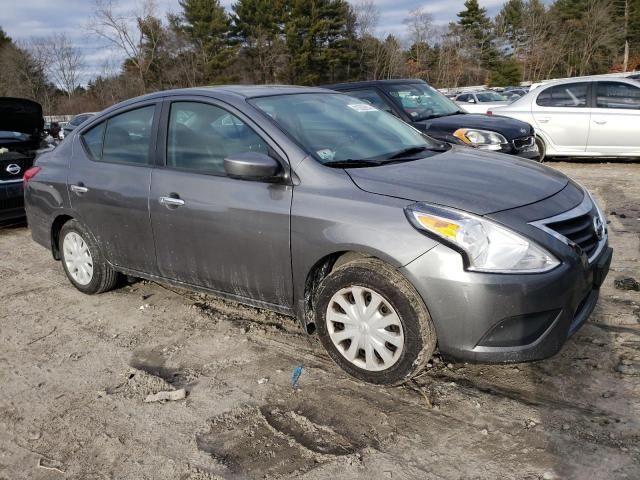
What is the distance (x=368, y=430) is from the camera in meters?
2.71

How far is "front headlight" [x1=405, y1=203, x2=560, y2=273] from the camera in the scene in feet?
8.69

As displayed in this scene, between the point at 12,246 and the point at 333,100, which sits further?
the point at 12,246

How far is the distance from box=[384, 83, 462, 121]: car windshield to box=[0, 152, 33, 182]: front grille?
507 cm

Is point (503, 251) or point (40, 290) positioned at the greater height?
point (503, 251)

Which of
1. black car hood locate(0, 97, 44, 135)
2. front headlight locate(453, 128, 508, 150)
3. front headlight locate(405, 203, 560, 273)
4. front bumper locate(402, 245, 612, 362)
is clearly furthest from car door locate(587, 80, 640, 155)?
black car hood locate(0, 97, 44, 135)

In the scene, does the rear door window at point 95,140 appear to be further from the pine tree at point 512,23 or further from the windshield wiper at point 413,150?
the pine tree at point 512,23

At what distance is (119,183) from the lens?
161 inches

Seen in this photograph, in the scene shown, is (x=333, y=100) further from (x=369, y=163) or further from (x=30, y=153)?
(x=30, y=153)

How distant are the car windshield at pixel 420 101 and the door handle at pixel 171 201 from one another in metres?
5.05

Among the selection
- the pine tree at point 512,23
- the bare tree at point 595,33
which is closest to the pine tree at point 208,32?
the pine tree at point 512,23

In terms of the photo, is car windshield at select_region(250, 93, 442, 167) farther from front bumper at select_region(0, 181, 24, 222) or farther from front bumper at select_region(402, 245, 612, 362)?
front bumper at select_region(0, 181, 24, 222)

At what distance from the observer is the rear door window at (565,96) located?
10.1 meters

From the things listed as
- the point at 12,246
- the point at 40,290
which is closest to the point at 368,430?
the point at 40,290

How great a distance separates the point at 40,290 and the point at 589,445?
4.51m
